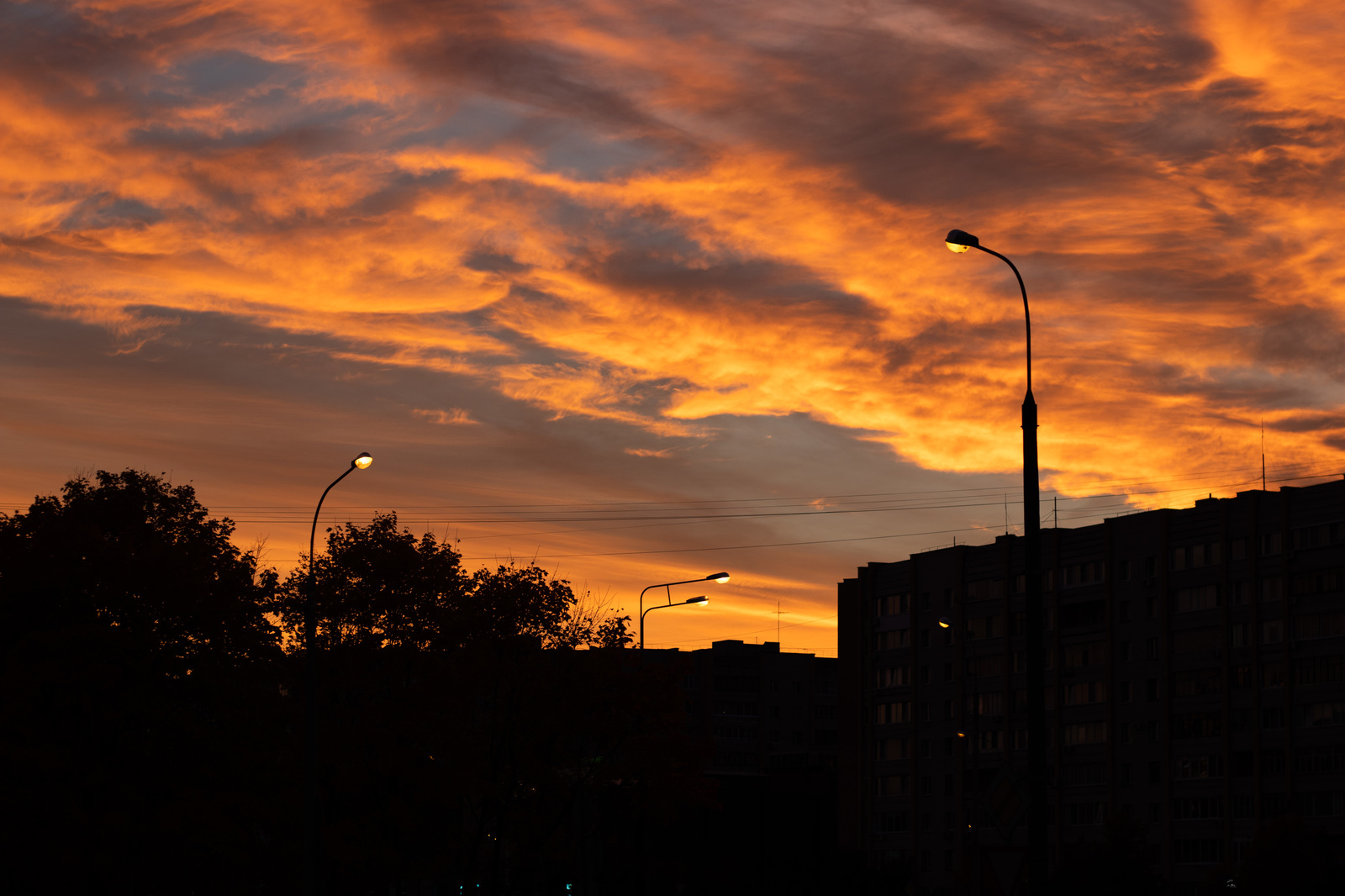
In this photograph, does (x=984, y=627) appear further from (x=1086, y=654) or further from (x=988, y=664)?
(x=1086, y=654)

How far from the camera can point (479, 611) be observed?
4366 centimetres

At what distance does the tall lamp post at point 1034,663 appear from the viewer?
60.3ft

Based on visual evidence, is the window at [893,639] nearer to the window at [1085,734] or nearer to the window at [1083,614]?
the window at [1083,614]

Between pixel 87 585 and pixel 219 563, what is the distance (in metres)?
4.27

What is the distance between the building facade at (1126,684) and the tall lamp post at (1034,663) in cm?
8214

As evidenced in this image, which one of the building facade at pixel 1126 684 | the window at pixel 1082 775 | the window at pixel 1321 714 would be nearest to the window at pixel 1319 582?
the building facade at pixel 1126 684

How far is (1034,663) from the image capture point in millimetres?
19062

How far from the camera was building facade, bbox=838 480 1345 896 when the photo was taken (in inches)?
3996

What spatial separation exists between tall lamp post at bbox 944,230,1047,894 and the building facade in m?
82.1

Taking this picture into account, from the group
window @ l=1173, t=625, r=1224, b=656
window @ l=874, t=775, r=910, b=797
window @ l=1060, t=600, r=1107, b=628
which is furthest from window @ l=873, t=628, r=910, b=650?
window @ l=1173, t=625, r=1224, b=656

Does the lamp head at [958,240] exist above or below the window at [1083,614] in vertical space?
below

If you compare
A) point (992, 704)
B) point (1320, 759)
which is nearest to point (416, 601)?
point (1320, 759)

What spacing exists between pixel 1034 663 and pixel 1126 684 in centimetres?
10074

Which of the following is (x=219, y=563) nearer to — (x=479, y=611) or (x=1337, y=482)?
(x=479, y=611)
